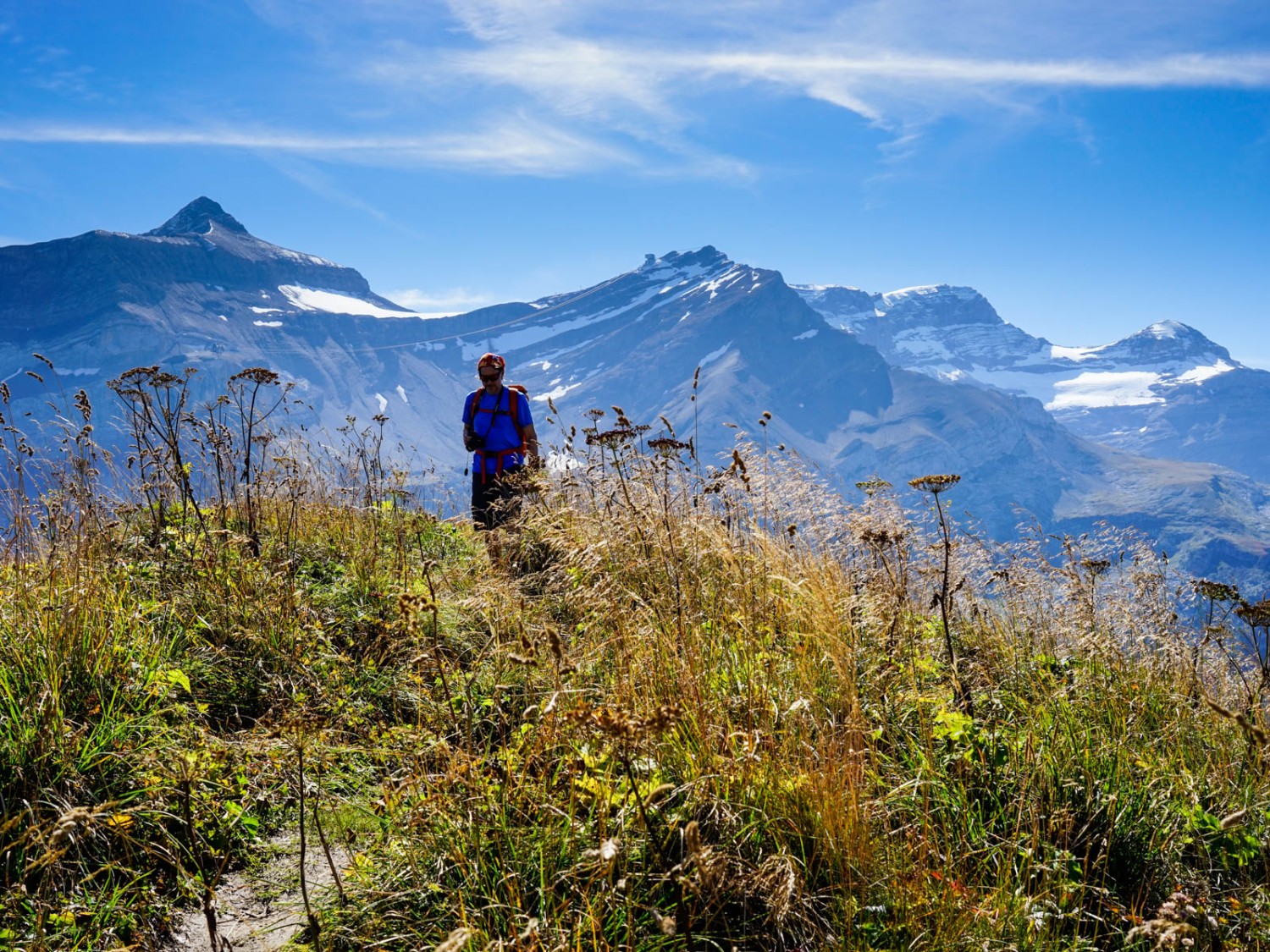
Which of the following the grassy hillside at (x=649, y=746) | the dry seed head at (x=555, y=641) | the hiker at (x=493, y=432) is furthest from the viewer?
the hiker at (x=493, y=432)

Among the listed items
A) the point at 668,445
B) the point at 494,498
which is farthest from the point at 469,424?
the point at 668,445

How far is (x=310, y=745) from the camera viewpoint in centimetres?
382

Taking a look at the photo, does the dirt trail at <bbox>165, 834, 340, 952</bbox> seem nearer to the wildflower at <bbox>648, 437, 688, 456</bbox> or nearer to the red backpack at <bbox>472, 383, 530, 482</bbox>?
the wildflower at <bbox>648, 437, 688, 456</bbox>

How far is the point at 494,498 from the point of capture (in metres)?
8.01

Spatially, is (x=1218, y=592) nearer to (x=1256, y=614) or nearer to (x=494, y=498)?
(x=1256, y=614)

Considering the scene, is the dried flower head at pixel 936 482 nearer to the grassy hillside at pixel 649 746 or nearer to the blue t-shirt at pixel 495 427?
the grassy hillside at pixel 649 746

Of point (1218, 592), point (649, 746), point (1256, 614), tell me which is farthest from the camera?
point (1218, 592)

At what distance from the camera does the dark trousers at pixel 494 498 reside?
709cm

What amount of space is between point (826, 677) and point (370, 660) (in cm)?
289

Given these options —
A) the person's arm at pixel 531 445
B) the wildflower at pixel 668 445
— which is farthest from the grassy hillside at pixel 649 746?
the person's arm at pixel 531 445

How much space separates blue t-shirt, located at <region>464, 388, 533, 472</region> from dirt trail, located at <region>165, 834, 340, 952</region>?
510cm

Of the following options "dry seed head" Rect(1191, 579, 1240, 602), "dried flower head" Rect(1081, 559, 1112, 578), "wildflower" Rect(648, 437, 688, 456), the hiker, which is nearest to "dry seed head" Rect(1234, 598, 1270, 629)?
"dry seed head" Rect(1191, 579, 1240, 602)

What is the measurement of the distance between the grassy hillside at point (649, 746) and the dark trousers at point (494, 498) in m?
1.28

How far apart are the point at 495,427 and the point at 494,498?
758 millimetres
